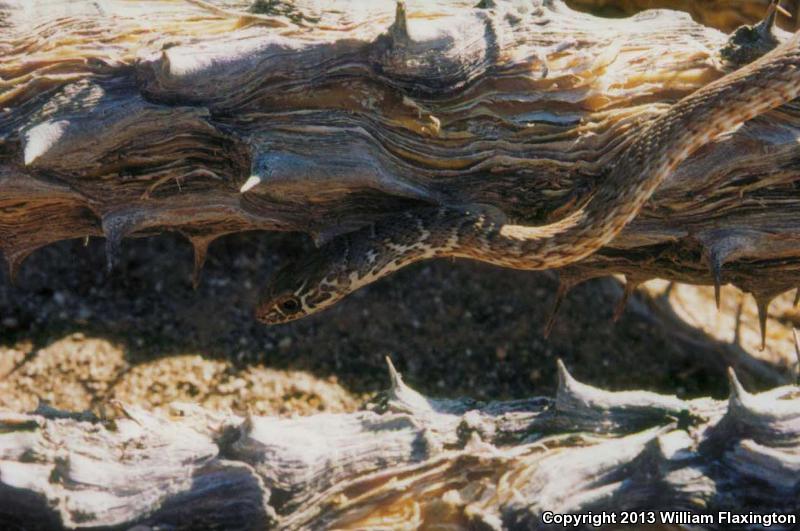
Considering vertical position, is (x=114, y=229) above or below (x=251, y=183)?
below

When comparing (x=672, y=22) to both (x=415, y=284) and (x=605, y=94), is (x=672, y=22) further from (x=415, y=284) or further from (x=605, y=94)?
(x=415, y=284)

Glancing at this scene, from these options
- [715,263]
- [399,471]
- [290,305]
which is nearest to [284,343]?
[290,305]

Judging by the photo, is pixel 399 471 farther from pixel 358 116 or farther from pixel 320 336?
pixel 320 336

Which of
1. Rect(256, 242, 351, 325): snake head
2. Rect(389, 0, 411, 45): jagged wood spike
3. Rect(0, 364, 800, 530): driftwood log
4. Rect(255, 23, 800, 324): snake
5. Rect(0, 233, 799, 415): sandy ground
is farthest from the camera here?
Rect(0, 233, 799, 415): sandy ground

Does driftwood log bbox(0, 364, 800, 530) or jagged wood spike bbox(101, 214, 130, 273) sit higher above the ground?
jagged wood spike bbox(101, 214, 130, 273)

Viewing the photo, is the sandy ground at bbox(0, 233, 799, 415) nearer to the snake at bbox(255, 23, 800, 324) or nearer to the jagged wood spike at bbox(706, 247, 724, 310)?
the snake at bbox(255, 23, 800, 324)

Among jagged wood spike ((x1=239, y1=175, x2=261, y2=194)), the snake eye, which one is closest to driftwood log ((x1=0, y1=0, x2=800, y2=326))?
jagged wood spike ((x1=239, y1=175, x2=261, y2=194))

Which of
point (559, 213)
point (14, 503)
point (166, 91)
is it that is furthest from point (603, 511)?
point (166, 91)
